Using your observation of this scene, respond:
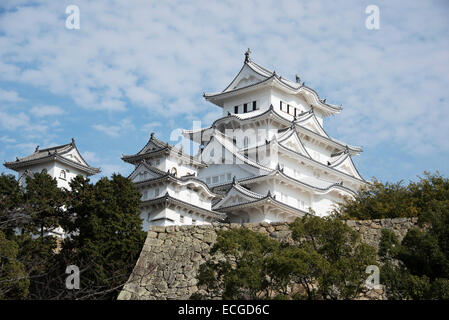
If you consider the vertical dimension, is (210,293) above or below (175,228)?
below

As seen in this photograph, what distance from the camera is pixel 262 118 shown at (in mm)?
49000

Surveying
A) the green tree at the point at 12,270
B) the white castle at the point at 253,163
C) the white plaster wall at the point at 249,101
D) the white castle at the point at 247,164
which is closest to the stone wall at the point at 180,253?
the green tree at the point at 12,270

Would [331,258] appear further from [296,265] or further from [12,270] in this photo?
[12,270]

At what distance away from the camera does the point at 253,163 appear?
45.7m

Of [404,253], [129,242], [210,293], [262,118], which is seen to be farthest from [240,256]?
[262,118]

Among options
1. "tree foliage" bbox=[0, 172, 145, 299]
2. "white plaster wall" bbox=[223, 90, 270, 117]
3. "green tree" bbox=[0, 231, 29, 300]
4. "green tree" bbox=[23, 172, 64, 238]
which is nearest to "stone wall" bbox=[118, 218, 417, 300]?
"tree foliage" bbox=[0, 172, 145, 299]

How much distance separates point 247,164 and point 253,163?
398mm

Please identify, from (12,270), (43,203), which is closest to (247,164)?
(43,203)

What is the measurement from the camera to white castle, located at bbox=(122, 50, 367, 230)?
4128 cm

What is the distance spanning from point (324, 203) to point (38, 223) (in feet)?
71.9

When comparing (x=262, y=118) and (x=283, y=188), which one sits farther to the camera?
(x=262, y=118)

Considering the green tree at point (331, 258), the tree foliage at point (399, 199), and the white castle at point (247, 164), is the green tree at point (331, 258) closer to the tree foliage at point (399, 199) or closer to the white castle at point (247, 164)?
the tree foliage at point (399, 199)
